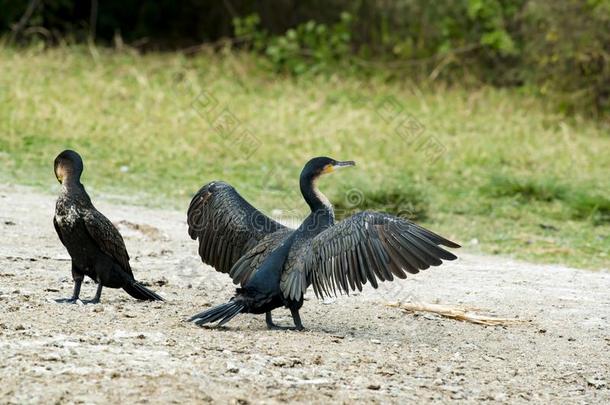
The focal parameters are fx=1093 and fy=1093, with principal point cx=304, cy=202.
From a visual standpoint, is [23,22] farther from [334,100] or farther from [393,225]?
[393,225]

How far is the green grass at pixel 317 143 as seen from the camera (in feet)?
35.1

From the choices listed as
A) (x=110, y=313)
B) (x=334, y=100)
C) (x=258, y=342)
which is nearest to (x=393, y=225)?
(x=258, y=342)

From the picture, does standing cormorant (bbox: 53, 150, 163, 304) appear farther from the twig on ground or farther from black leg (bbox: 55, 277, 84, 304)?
the twig on ground

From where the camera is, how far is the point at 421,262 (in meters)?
5.31

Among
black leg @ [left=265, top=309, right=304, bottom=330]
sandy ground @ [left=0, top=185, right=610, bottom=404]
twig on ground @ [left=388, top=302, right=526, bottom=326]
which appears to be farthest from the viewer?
twig on ground @ [left=388, top=302, right=526, bottom=326]

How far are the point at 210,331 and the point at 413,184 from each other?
6.51m

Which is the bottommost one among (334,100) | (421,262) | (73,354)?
(73,354)

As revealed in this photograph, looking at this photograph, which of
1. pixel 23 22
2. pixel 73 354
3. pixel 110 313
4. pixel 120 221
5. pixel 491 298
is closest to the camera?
pixel 73 354

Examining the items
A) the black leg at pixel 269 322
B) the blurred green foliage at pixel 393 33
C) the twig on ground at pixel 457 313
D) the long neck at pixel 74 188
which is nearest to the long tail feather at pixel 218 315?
the black leg at pixel 269 322

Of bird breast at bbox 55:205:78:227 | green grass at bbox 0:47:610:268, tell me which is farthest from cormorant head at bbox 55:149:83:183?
green grass at bbox 0:47:610:268

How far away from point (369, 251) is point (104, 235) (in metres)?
1.48

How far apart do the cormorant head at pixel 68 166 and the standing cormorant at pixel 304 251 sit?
0.79 metres

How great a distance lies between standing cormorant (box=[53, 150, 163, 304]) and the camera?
590 centimetres

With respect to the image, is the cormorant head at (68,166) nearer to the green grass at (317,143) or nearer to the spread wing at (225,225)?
the spread wing at (225,225)
